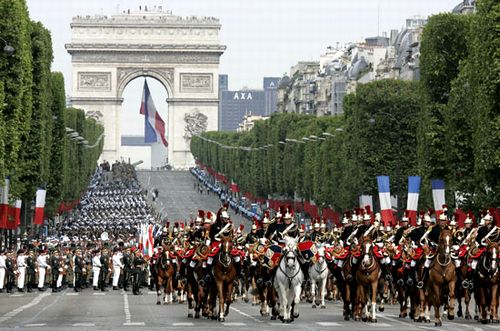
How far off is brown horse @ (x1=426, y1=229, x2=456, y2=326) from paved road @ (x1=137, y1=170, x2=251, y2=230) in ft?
268

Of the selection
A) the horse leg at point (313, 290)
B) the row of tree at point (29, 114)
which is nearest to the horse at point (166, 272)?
the horse leg at point (313, 290)

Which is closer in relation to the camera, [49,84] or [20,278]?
[20,278]

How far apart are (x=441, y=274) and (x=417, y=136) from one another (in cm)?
3499

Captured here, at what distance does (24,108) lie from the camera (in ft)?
209

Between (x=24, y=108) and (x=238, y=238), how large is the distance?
25980mm

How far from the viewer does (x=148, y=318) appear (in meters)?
36.6

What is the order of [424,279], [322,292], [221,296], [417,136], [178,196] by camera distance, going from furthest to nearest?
[178,196], [417,136], [322,292], [424,279], [221,296]

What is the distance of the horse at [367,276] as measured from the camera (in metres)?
34.4

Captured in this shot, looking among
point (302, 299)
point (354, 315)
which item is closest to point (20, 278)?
point (302, 299)

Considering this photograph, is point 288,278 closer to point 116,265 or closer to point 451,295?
point 451,295

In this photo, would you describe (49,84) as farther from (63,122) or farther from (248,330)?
(248,330)

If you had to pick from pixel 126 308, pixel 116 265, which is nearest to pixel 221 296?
pixel 126 308

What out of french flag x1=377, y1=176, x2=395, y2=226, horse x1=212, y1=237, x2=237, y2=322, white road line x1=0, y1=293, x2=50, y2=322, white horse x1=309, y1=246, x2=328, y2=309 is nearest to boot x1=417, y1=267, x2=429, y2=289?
horse x1=212, y1=237, x2=237, y2=322

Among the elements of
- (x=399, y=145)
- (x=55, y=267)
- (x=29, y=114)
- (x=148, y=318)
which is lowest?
(x=148, y=318)
